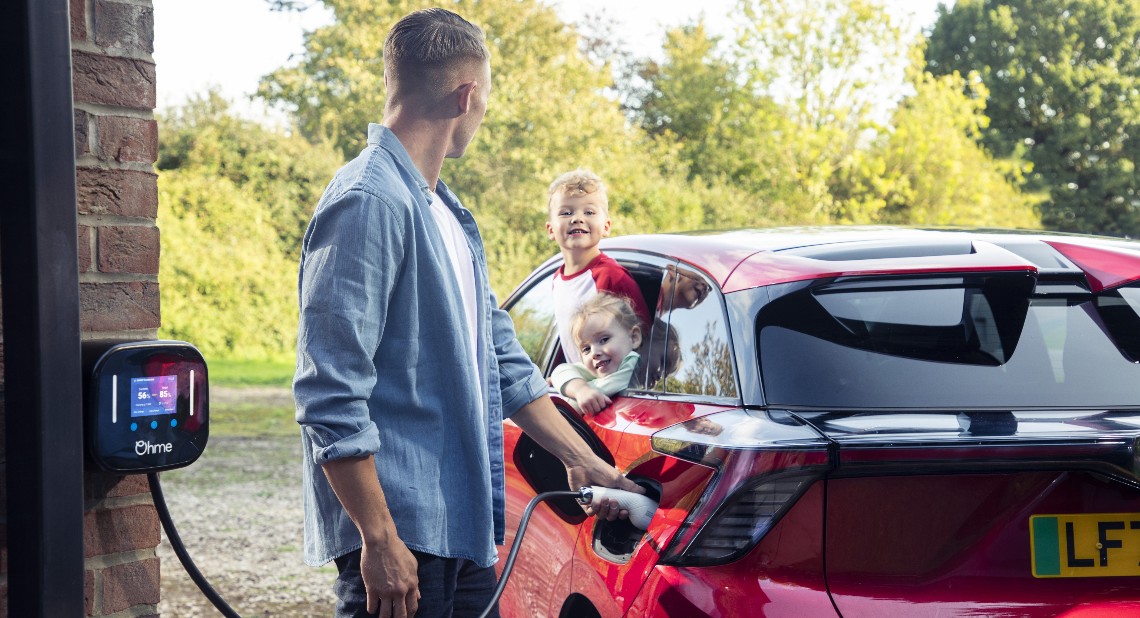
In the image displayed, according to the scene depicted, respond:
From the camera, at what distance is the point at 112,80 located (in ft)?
6.15

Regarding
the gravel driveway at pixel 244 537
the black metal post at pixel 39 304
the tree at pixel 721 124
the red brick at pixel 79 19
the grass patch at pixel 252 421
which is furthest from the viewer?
the tree at pixel 721 124

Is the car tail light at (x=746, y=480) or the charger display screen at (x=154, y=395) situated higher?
the charger display screen at (x=154, y=395)

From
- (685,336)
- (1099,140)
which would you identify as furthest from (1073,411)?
(1099,140)

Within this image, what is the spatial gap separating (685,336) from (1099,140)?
41193 mm

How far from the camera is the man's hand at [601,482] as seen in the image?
102 inches

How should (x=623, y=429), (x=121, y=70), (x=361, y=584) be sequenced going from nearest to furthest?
(x=121, y=70) < (x=361, y=584) < (x=623, y=429)

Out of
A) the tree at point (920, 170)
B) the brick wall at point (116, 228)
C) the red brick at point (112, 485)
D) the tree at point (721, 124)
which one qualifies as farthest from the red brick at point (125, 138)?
the tree at point (920, 170)

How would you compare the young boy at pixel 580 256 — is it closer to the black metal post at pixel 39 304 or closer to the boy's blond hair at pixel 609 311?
the boy's blond hair at pixel 609 311

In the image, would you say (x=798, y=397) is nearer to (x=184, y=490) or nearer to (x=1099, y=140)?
(x=184, y=490)

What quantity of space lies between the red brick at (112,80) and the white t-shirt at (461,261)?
0.62 m

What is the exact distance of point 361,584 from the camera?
7.01 ft

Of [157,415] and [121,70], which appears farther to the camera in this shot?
[121,70]

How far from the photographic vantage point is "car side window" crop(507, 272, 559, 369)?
3789 mm

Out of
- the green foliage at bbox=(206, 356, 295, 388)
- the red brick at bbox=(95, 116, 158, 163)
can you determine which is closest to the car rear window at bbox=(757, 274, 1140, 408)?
the red brick at bbox=(95, 116, 158, 163)
